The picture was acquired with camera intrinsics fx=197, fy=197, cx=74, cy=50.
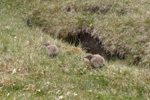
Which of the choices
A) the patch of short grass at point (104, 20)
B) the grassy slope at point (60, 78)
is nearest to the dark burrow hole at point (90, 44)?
the patch of short grass at point (104, 20)

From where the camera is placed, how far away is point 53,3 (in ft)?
40.2

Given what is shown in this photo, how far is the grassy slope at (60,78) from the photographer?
14.6 feet

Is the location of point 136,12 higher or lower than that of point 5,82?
higher

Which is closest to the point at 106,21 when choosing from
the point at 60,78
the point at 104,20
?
the point at 104,20

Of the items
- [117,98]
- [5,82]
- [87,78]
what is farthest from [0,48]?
[117,98]

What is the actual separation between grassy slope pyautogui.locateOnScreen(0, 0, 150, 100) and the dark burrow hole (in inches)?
99.1

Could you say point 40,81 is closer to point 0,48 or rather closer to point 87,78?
point 87,78

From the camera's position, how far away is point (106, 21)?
9.72 m

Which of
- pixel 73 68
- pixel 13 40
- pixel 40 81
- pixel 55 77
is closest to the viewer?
pixel 40 81

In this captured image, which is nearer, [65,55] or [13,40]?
[65,55]

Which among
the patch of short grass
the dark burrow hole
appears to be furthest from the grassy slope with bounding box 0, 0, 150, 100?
the dark burrow hole

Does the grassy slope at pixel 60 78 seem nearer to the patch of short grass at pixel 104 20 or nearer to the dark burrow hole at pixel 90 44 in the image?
the patch of short grass at pixel 104 20

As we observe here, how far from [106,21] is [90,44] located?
4.52 ft

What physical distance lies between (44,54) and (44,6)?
20.6ft
